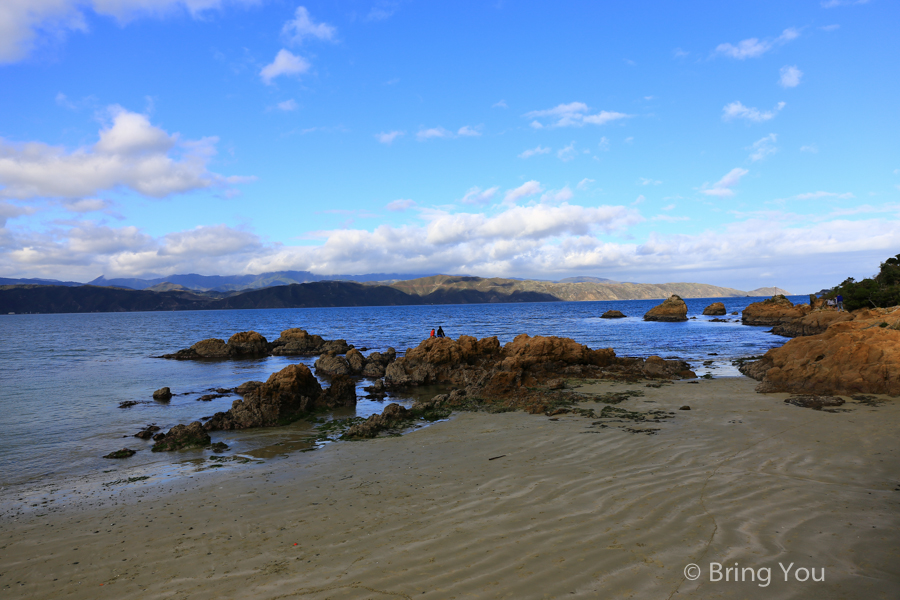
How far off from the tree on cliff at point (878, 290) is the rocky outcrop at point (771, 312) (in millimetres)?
10613

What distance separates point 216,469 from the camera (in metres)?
9.48

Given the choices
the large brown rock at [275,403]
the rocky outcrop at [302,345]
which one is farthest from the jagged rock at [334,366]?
the large brown rock at [275,403]

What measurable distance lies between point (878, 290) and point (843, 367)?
36.2m

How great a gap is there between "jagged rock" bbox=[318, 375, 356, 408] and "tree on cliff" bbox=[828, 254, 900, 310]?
151ft

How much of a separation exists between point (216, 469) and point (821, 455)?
1216 centimetres

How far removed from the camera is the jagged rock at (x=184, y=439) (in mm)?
11453

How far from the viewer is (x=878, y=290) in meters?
38.8

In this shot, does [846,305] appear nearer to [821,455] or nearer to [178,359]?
[821,455]

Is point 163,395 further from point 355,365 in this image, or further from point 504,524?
point 504,524

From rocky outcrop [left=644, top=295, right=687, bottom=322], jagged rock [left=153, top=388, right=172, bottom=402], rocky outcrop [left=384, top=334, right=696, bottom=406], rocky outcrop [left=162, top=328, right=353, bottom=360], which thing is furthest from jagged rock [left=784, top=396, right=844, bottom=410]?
rocky outcrop [left=644, top=295, right=687, bottom=322]

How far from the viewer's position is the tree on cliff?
123ft

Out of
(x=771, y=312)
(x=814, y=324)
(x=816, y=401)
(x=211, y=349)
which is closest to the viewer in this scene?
(x=816, y=401)

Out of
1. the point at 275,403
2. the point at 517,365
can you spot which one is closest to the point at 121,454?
the point at 275,403

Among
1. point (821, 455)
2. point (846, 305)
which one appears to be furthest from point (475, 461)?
point (846, 305)
